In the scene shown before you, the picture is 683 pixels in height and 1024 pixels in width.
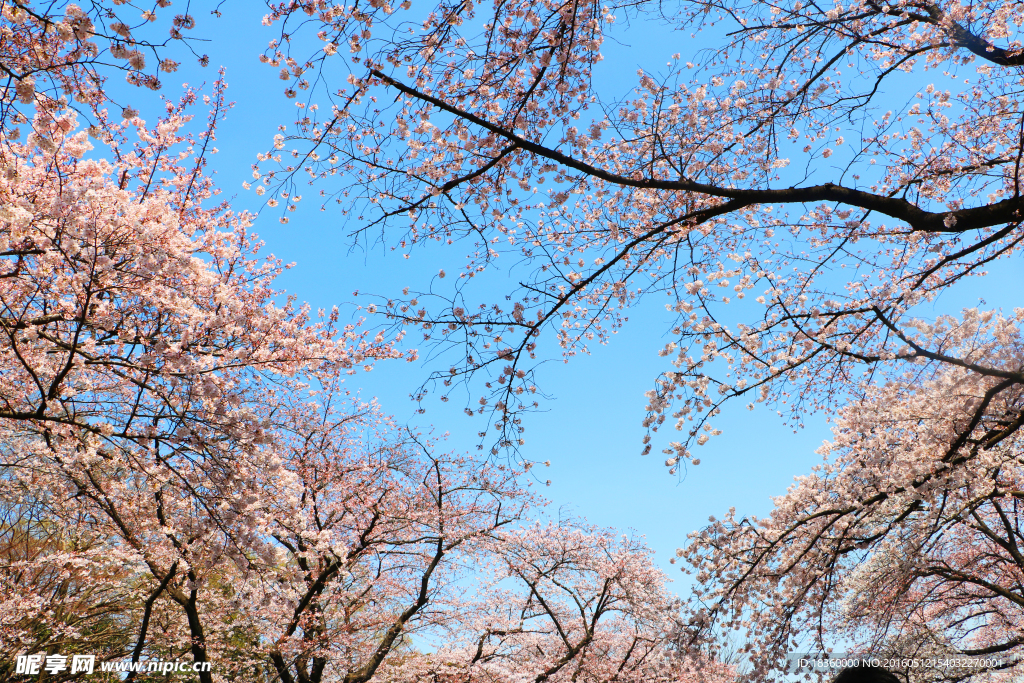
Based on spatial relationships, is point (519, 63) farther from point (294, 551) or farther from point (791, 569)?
point (294, 551)

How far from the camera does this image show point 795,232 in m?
7.36

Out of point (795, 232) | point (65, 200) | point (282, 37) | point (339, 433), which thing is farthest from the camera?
point (339, 433)

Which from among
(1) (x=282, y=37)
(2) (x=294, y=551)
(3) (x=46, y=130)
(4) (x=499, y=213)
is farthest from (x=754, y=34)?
(2) (x=294, y=551)

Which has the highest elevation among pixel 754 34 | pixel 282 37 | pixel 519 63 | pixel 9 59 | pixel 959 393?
pixel 754 34

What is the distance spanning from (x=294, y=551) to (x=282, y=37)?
10131 millimetres

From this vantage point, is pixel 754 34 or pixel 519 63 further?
pixel 754 34

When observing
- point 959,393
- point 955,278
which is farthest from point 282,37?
point 959,393

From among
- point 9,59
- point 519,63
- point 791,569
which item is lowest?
point 791,569

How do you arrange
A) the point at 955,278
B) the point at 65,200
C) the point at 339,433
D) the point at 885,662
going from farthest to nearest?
the point at 339,433, the point at 885,662, the point at 955,278, the point at 65,200

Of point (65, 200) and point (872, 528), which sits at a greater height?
point (65, 200)

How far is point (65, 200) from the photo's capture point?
5750 mm

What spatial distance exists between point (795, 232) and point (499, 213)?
3961mm

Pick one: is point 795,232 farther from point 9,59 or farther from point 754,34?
point 9,59

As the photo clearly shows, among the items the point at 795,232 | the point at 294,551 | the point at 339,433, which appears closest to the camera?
the point at 795,232
